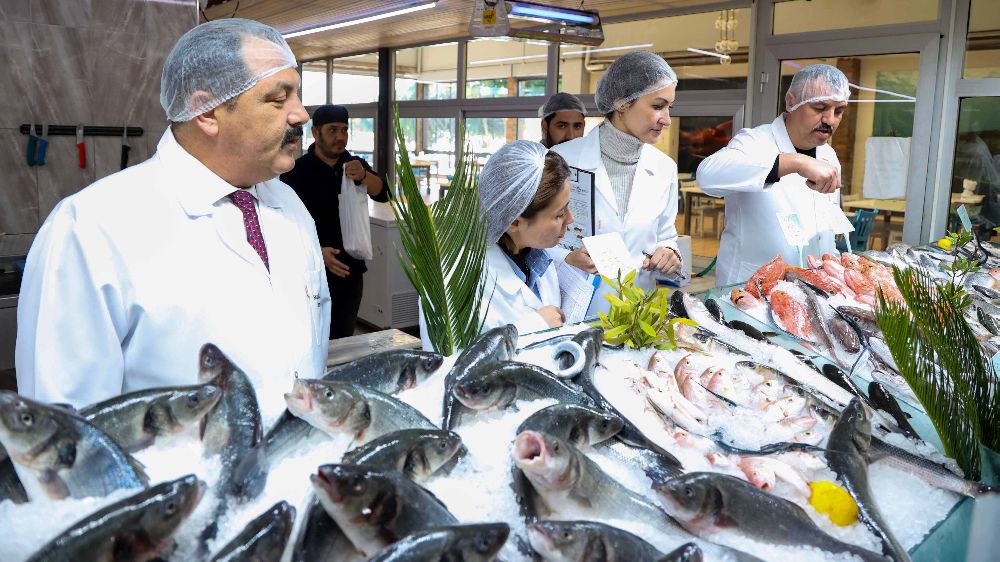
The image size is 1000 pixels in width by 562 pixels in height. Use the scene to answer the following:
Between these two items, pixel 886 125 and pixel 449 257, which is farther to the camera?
pixel 886 125

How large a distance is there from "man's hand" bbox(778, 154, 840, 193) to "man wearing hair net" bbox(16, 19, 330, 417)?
2.17m

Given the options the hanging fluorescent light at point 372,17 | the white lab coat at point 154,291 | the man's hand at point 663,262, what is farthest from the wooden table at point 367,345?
the hanging fluorescent light at point 372,17

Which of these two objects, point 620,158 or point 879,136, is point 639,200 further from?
point 879,136

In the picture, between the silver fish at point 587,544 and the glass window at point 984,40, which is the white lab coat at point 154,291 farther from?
the glass window at point 984,40

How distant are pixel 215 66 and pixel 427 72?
999 cm

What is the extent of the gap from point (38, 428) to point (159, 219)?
100 cm

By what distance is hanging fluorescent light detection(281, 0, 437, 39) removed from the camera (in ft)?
25.5

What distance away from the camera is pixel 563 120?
4750 millimetres

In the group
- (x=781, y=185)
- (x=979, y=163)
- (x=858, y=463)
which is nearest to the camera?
(x=858, y=463)

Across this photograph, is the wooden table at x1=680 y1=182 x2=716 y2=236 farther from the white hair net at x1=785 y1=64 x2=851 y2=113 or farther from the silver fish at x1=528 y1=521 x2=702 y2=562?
the silver fish at x1=528 y1=521 x2=702 y2=562

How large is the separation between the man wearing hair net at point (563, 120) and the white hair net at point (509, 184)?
2.35 m

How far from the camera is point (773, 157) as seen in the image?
3527 millimetres

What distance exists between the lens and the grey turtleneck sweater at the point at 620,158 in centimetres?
369

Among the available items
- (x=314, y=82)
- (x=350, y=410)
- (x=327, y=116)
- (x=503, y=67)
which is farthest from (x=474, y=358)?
(x=314, y=82)
